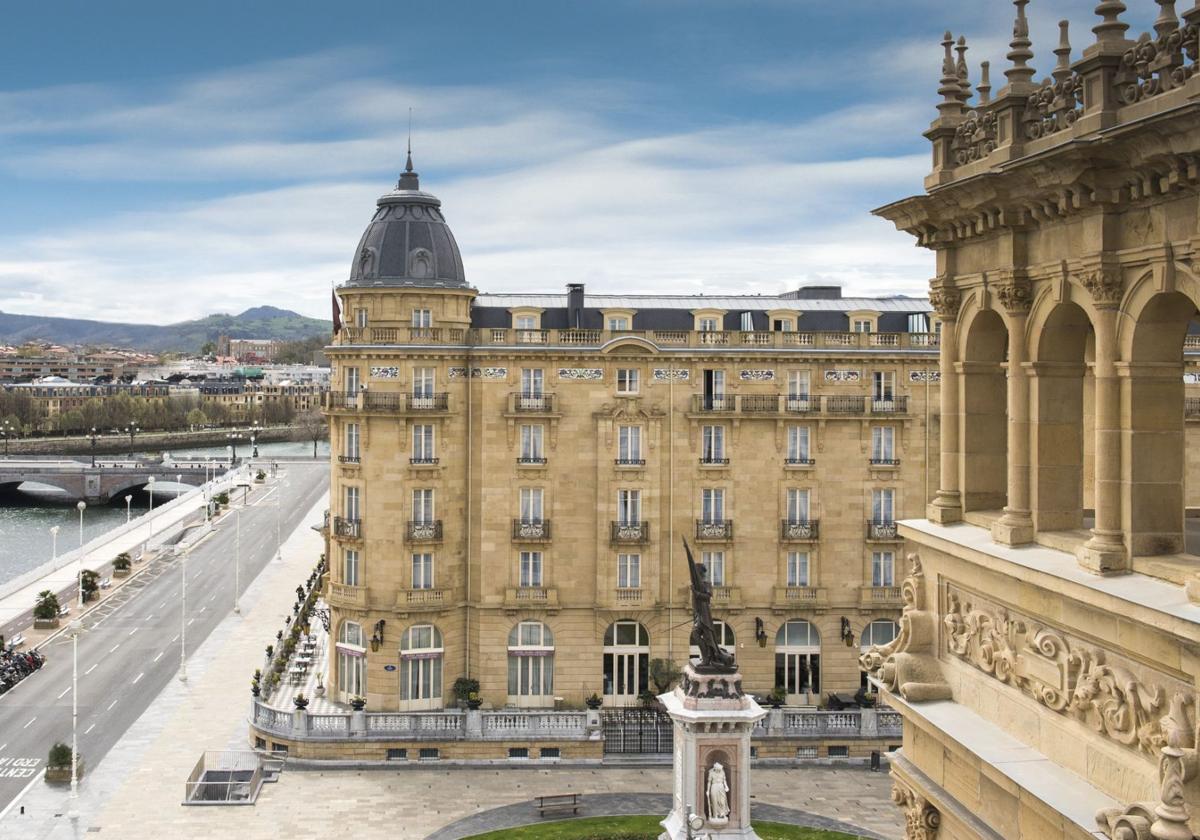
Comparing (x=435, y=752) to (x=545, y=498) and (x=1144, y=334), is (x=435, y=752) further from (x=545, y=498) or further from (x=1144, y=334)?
(x=1144, y=334)

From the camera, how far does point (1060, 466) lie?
1566 centimetres

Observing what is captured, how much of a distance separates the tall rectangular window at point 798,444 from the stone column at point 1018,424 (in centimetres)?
4561

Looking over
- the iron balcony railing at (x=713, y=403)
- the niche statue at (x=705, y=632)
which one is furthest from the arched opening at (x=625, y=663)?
the niche statue at (x=705, y=632)

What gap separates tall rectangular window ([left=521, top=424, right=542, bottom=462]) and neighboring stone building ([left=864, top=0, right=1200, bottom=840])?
1685 inches

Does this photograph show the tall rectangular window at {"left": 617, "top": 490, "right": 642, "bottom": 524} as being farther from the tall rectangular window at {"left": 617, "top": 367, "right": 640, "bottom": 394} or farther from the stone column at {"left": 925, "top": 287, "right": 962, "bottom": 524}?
the stone column at {"left": 925, "top": 287, "right": 962, "bottom": 524}

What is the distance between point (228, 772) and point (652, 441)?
76.3 ft

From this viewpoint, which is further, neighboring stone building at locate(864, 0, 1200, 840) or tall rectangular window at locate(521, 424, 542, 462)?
tall rectangular window at locate(521, 424, 542, 462)

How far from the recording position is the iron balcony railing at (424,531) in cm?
5894

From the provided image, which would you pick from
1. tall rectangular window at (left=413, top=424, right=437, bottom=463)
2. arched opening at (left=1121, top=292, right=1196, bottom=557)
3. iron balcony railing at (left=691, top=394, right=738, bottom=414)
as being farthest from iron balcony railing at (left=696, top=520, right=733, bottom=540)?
arched opening at (left=1121, top=292, right=1196, bottom=557)

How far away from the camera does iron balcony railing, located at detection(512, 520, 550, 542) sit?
197 ft

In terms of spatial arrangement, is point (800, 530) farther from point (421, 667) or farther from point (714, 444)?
point (421, 667)

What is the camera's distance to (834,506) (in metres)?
61.5

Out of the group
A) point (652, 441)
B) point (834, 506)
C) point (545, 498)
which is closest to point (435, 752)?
point (545, 498)

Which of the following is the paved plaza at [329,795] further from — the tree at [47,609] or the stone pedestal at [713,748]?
the tree at [47,609]
